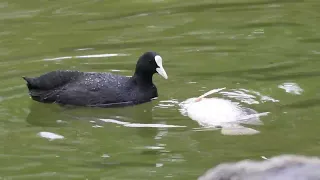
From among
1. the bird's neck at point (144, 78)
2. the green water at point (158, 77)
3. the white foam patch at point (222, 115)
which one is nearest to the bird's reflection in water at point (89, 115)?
the green water at point (158, 77)

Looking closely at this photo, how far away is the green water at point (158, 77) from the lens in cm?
688

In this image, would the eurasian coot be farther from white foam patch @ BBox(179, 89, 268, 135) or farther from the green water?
white foam patch @ BBox(179, 89, 268, 135)

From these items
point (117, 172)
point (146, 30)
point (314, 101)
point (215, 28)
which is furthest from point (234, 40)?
point (117, 172)

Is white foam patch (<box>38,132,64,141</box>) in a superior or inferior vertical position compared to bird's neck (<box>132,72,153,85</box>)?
inferior

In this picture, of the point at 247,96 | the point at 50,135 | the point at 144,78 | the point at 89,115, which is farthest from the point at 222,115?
the point at 50,135

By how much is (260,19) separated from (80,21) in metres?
3.39

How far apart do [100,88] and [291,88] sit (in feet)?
7.83

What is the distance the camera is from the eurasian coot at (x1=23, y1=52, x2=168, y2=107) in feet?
28.4

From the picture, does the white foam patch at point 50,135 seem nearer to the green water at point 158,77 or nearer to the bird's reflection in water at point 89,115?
the green water at point 158,77

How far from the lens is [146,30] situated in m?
12.0

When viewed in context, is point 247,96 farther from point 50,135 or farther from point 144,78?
point 50,135

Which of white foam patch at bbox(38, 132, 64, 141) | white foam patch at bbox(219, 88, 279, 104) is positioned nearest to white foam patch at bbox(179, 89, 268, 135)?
white foam patch at bbox(219, 88, 279, 104)

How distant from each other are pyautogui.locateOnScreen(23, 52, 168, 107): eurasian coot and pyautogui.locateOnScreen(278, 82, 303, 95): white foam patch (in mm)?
1532

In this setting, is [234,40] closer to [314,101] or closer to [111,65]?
[111,65]
